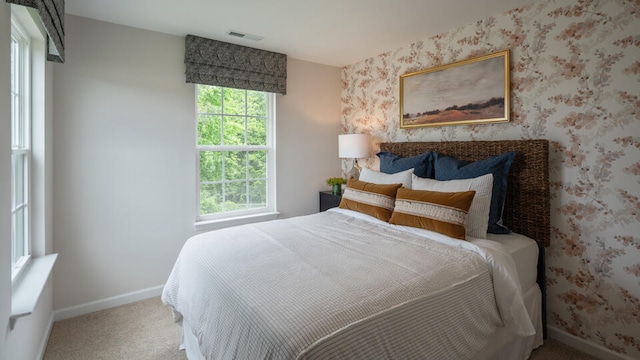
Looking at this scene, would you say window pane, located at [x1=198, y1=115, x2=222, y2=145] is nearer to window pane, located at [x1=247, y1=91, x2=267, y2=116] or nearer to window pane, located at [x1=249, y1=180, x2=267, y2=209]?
window pane, located at [x1=247, y1=91, x2=267, y2=116]

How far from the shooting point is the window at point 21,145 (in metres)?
1.88

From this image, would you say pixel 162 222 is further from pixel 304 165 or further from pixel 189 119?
pixel 304 165

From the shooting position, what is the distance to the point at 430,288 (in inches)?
56.9

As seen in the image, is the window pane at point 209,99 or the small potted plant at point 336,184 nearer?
the window pane at point 209,99

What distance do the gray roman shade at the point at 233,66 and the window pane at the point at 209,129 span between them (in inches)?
13.7

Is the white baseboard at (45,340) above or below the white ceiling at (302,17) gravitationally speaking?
below

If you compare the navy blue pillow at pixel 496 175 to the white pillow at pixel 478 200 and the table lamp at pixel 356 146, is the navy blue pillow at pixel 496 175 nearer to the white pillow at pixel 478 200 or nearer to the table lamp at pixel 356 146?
the white pillow at pixel 478 200

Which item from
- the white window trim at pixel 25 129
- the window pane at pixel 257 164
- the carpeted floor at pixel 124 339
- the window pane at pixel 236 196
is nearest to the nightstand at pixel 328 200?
the window pane at pixel 257 164

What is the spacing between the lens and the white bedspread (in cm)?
115

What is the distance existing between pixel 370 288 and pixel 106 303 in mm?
2434

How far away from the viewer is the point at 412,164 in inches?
111

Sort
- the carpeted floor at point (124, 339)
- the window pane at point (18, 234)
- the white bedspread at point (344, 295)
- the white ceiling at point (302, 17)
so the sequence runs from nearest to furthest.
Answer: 1. the white bedspread at point (344, 295)
2. the window pane at point (18, 234)
3. the carpeted floor at point (124, 339)
4. the white ceiling at point (302, 17)

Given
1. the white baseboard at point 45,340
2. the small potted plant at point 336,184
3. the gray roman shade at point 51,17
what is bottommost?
the white baseboard at point 45,340

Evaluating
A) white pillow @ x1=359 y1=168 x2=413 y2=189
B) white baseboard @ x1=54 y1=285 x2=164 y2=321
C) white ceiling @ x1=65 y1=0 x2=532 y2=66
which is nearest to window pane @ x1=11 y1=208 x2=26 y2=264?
white baseboard @ x1=54 y1=285 x2=164 y2=321
